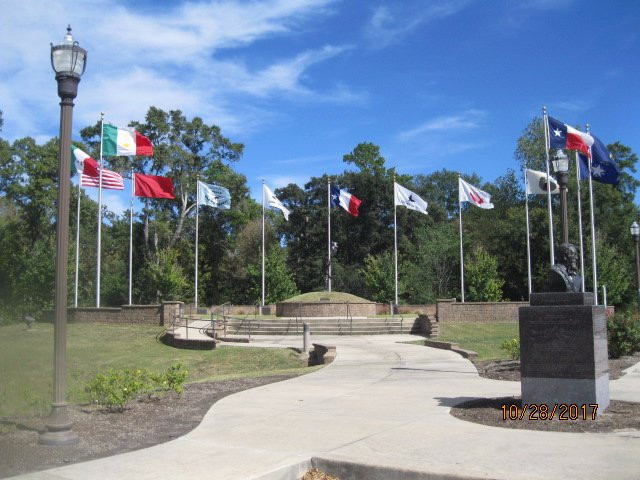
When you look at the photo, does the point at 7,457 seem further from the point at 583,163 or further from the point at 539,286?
the point at 539,286

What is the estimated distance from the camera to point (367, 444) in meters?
6.77

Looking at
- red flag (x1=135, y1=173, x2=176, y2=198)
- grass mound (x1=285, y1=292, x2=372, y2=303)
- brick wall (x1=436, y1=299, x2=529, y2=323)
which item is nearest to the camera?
brick wall (x1=436, y1=299, x2=529, y2=323)

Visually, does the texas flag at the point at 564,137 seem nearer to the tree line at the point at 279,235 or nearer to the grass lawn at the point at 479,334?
the grass lawn at the point at 479,334

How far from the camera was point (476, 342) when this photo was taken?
80.6ft

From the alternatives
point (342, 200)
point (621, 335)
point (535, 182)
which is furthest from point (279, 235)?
point (621, 335)

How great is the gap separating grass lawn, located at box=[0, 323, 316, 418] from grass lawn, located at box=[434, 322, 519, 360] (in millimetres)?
7381

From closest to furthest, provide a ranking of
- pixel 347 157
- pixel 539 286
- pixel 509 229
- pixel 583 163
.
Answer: pixel 583 163
pixel 539 286
pixel 509 229
pixel 347 157

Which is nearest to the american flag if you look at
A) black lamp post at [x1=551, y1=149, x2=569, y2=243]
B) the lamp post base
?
black lamp post at [x1=551, y1=149, x2=569, y2=243]

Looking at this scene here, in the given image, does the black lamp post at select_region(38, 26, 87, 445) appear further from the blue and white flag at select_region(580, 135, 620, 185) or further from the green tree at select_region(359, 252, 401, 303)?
the green tree at select_region(359, 252, 401, 303)

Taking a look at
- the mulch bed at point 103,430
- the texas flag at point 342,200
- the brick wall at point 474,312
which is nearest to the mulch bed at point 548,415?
the mulch bed at point 103,430

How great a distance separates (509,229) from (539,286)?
252 inches

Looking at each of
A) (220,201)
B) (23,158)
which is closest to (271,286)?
(220,201)

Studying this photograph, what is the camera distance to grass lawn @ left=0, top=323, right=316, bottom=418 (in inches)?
361
